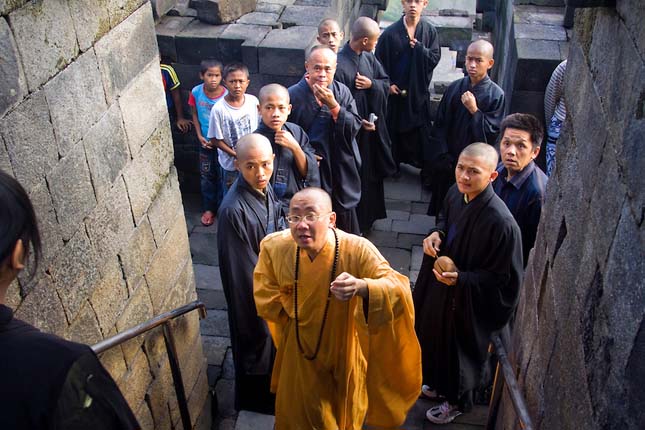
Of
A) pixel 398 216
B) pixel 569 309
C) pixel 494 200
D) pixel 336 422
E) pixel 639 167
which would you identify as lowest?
pixel 398 216

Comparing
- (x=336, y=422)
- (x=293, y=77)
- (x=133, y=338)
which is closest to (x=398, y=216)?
(x=293, y=77)

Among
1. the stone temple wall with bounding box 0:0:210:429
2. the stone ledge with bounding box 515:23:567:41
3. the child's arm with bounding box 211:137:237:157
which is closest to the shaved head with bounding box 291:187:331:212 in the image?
the stone temple wall with bounding box 0:0:210:429

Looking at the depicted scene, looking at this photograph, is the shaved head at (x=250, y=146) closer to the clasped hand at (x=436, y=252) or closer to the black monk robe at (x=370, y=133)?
the clasped hand at (x=436, y=252)

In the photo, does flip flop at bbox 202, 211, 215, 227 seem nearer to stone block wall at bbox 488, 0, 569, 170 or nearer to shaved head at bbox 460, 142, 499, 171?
stone block wall at bbox 488, 0, 569, 170

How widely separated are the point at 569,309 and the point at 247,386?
2.67m

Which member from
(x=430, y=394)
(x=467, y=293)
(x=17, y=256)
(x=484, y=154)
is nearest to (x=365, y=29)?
(x=484, y=154)

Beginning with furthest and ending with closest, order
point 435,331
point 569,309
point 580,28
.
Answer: point 435,331 → point 580,28 → point 569,309

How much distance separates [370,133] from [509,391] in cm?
385

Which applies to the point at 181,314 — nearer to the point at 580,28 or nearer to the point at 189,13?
the point at 580,28

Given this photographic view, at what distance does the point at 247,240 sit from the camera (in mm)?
4289

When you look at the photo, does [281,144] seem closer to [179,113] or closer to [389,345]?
[389,345]

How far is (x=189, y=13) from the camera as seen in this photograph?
763 cm

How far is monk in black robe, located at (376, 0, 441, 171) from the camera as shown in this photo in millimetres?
7258

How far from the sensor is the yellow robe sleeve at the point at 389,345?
354 centimetres
